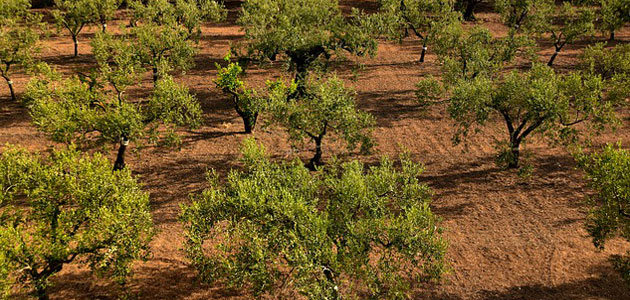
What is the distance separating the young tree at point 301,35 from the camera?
4091 cm

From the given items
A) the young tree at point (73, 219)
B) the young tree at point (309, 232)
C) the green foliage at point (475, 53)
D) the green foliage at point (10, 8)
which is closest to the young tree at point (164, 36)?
the green foliage at point (10, 8)

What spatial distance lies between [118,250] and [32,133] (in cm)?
2459

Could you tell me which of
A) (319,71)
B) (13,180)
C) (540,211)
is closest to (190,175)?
(13,180)

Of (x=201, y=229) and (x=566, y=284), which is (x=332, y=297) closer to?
(x=201, y=229)

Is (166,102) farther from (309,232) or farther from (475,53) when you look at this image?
(475,53)

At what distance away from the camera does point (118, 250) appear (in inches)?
782

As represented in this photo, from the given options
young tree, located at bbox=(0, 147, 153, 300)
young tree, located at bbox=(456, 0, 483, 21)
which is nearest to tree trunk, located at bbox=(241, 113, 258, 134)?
young tree, located at bbox=(0, 147, 153, 300)

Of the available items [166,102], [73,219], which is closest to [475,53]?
[166,102]

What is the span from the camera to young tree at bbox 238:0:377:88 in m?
40.9

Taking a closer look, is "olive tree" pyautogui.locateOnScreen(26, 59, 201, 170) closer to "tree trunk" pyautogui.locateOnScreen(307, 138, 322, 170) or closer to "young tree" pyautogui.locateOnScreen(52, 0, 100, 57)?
"tree trunk" pyautogui.locateOnScreen(307, 138, 322, 170)

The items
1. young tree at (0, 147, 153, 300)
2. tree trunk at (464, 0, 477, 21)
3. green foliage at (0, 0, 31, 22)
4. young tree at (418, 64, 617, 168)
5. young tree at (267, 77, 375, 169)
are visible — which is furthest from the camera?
tree trunk at (464, 0, 477, 21)

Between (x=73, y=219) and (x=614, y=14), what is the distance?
2721 inches

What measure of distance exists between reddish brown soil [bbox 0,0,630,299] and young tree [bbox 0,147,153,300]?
4542mm

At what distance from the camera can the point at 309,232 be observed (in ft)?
60.7
